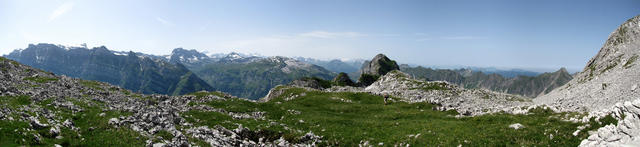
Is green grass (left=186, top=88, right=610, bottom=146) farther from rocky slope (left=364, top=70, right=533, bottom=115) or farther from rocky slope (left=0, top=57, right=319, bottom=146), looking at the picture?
rocky slope (left=364, top=70, right=533, bottom=115)

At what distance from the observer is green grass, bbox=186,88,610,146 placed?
64.6 ft

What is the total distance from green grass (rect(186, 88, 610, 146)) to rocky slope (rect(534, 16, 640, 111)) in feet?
32.6

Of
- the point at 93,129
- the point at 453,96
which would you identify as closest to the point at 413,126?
the point at 93,129

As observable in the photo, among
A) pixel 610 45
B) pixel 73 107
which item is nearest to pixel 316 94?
pixel 73 107

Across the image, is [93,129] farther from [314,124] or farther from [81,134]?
[314,124]

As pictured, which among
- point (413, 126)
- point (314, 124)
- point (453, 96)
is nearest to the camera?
point (413, 126)

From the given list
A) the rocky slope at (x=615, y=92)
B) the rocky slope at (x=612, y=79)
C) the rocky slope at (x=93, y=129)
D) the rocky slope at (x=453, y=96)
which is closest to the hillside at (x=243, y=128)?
the rocky slope at (x=93, y=129)

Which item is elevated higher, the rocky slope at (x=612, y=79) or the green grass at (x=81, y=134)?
the rocky slope at (x=612, y=79)

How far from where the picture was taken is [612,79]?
Answer: 45906mm

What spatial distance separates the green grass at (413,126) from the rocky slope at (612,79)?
9.95 m

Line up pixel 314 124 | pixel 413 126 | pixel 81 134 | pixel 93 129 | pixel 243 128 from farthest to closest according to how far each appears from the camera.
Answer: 1. pixel 314 124
2. pixel 243 128
3. pixel 413 126
4. pixel 93 129
5. pixel 81 134

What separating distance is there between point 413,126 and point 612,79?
42.1 metres

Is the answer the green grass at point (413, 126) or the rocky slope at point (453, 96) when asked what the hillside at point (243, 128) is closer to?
the green grass at point (413, 126)

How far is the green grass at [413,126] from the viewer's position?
19703 mm
